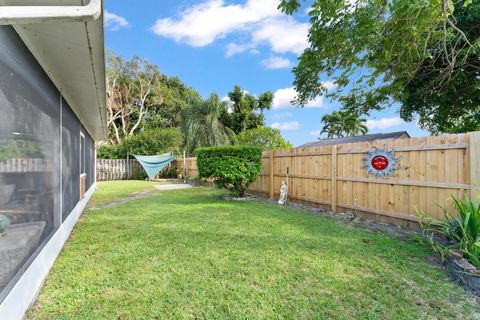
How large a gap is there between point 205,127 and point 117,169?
19.2 ft

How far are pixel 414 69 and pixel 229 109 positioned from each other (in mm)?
12903

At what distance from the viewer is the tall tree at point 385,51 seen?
13.6 feet

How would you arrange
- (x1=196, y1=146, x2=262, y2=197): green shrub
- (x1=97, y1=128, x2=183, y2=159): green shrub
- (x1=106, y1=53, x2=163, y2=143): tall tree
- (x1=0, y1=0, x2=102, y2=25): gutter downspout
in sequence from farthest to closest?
(x1=106, y1=53, x2=163, y2=143): tall tree → (x1=97, y1=128, x2=183, y2=159): green shrub → (x1=196, y1=146, x2=262, y2=197): green shrub → (x1=0, y1=0, x2=102, y2=25): gutter downspout

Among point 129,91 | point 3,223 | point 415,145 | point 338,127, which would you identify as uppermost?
point 129,91

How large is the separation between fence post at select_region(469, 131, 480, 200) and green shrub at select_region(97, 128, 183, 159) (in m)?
14.0

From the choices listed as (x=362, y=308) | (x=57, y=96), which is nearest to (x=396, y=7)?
(x=362, y=308)

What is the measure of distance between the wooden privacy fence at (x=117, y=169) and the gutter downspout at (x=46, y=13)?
14.8 metres

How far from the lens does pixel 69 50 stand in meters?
2.19

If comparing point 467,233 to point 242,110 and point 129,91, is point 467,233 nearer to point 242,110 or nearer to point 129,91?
point 242,110

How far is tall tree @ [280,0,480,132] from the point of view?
414 centimetres

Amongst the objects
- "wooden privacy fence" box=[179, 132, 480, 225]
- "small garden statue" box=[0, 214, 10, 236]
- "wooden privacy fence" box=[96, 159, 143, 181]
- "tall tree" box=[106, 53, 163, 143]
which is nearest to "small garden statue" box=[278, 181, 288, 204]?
"wooden privacy fence" box=[179, 132, 480, 225]

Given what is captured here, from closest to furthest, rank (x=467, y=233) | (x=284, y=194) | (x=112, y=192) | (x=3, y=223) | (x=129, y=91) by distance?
(x=3, y=223) < (x=467, y=233) < (x=284, y=194) < (x=112, y=192) < (x=129, y=91)

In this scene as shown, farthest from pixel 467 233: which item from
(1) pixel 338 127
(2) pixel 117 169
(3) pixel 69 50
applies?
(1) pixel 338 127

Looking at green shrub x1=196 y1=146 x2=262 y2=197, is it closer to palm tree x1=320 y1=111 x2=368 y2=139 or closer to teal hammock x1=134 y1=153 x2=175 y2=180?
teal hammock x1=134 y1=153 x2=175 y2=180
